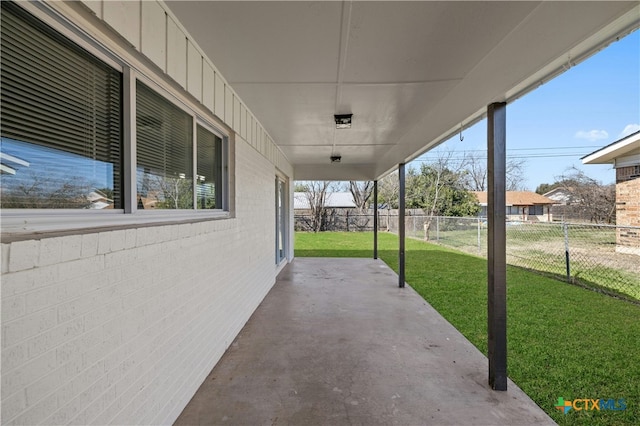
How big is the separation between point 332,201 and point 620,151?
18445mm

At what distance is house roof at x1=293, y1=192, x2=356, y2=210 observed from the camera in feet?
75.5

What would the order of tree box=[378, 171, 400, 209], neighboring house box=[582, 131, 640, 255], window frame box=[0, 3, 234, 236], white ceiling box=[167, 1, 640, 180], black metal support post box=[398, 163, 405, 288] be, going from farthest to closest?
tree box=[378, 171, 400, 209] < neighboring house box=[582, 131, 640, 255] < black metal support post box=[398, 163, 405, 288] < white ceiling box=[167, 1, 640, 180] < window frame box=[0, 3, 234, 236]

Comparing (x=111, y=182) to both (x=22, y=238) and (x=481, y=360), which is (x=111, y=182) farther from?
(x=481, y=360)

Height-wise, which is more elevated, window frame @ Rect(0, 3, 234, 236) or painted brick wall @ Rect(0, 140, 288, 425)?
window frame @ Rect(0, 3, 234, 236)

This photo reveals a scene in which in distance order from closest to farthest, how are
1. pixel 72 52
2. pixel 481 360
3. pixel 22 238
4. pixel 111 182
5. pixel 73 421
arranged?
pixel 22 238
pixel 73 421
pixel 72 52
pixel 111 182
pixel 481 360

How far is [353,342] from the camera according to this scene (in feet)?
11.3

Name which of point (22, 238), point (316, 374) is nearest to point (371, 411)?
point (316, 374)

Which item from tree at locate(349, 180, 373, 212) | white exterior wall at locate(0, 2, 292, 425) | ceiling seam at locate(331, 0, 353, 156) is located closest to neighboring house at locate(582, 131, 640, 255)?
ceiling seam at locate(331, 0, 353, 156)

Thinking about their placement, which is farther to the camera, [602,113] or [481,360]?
[602,113]

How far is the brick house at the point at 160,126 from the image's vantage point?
1.19 m

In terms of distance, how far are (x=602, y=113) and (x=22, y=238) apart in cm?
2698

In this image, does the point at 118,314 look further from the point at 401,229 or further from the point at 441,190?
the point at 441,190

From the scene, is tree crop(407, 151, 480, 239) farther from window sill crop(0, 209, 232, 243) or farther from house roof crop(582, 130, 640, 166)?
window sill crop(0, 209, 232, 243)

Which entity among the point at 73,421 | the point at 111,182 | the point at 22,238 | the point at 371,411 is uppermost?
the point at 111,182
